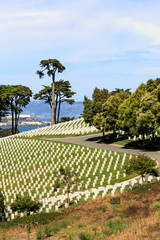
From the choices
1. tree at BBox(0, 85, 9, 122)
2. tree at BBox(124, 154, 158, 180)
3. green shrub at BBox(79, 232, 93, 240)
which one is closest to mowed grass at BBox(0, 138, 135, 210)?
tree at BBox(124, 154, 158, 180)

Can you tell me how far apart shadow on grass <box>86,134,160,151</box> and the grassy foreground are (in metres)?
22.0

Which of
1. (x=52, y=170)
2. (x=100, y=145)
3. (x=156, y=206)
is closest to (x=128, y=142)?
(x=100, y=145)

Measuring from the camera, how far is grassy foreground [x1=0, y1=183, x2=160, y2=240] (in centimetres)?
1700

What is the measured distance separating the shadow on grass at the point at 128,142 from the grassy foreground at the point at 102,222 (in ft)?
72.3

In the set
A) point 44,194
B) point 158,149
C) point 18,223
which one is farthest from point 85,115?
point 18,223

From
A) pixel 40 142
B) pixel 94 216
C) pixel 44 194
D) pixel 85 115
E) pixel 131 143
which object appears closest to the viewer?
pixel 94 216

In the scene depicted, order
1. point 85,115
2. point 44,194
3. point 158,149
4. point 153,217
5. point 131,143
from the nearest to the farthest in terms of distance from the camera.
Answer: point 153,217
point 44,194
point 158,149
point 131,143
point 85,115

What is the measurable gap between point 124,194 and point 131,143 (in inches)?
1043

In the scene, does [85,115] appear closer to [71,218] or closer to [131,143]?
[131,143]

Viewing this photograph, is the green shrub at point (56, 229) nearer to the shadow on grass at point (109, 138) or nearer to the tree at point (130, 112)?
the tree at point (130, 112)

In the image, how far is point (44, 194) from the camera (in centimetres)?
3569

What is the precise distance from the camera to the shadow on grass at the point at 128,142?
1893 inches

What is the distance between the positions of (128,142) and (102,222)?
3390 cm

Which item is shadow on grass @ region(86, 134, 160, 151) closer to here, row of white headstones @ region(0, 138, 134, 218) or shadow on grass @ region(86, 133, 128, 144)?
shadow on grass @ region(86, 133, 128, 144)
